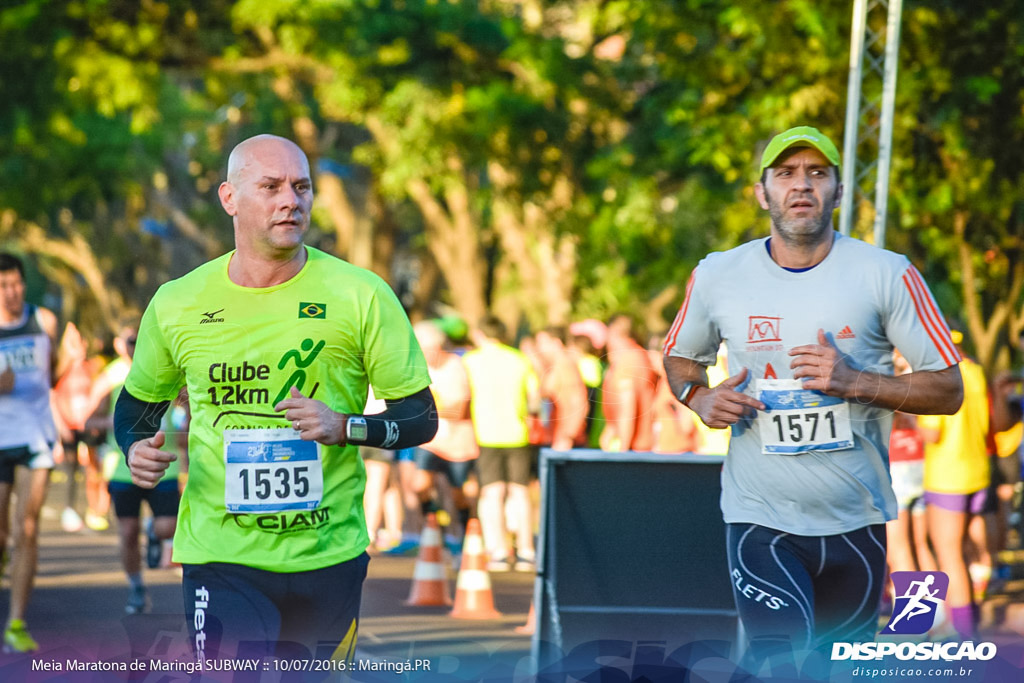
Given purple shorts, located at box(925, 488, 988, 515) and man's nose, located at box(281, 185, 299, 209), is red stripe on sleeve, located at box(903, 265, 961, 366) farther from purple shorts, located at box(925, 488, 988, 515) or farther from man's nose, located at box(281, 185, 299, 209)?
purple shorts, located at box(925, 488, 988, 515)

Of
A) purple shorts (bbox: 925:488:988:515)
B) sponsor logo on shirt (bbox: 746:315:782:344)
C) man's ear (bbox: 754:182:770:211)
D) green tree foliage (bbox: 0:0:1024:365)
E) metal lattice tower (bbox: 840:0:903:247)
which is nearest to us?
sponsor logo on shirt (bbox: 746:315:782:344)

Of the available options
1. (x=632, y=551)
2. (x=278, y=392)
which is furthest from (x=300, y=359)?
(x=632, y=551)

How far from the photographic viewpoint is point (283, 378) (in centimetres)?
420

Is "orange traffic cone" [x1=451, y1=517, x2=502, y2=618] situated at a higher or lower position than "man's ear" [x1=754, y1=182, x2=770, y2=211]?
lower

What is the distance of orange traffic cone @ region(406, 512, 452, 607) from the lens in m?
10.5

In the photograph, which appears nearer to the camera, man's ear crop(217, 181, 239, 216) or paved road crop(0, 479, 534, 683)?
man's ear crop(217, 181, 239, 216)

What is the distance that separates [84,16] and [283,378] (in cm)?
1708

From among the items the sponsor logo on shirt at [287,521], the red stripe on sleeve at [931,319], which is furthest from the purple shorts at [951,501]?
the sponsor logo on shirt at [287,521]

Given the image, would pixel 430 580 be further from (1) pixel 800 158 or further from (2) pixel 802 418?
(1) pixel 800 158

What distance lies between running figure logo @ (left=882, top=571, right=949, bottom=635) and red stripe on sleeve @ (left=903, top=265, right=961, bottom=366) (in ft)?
1.97

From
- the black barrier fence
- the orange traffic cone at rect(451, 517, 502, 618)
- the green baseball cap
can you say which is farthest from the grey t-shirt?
the orange traffic cone at rect(451, 517, 502, 618)

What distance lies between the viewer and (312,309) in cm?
425

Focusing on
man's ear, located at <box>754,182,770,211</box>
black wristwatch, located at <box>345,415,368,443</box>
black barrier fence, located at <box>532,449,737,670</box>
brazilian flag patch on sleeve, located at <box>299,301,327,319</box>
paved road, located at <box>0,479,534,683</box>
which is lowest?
paved road, located at <box>0,479,534,683</box>

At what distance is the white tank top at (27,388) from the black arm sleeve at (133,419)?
388 centimetres
